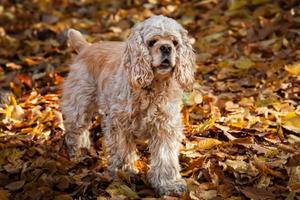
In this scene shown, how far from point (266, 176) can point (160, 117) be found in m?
1.05

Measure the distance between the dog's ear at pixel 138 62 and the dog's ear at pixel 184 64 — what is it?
24 centimetres

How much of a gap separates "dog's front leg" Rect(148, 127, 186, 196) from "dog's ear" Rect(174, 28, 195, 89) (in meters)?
0.45

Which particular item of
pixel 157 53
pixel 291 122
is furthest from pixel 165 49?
pixel 291 122

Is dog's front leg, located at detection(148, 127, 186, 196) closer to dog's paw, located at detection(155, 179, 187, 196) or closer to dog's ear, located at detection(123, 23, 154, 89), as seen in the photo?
dog's paw, located at detection(155, 179, 187, 196)

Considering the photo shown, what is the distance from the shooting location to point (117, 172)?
17.4ft

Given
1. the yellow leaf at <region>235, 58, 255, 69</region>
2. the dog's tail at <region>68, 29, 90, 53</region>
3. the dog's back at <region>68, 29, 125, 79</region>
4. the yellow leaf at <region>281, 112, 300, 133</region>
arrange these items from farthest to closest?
1. the yellow leaf at <region>235, 58, 255, 69</region>
2. the dog's tail at <region>68, 29, 90, 53</region>
3. the yellow leaf at <region>281, 112, 300, 133</region>
4. the dog's back at <region>68, 29, 125, 79</region>

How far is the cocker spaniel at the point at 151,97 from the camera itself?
4.94 metres

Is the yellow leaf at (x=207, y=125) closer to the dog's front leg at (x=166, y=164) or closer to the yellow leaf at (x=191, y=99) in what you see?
A: the yellow leaf at (x=191, y=99)

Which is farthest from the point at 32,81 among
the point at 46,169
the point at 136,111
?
the point at 136,111

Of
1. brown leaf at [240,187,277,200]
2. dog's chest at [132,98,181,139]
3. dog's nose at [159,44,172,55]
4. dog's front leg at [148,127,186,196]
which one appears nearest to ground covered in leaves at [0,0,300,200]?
brown leaf at [240,187,277,200]

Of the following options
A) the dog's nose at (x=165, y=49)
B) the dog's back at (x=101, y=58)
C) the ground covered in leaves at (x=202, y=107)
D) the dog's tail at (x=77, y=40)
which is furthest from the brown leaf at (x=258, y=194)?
the dog's tail at (x=77, y=40)

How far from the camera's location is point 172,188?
508cm

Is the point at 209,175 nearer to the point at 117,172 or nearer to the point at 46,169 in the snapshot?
the point at 117,172

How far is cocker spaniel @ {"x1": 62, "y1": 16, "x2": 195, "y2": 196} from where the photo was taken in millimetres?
4938
